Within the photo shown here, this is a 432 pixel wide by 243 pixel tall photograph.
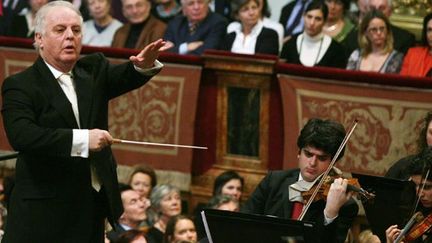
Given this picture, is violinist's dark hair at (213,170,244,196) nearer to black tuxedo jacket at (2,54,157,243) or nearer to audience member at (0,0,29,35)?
audience member at (0,0,29,35)

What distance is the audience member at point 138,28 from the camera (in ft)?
35.8

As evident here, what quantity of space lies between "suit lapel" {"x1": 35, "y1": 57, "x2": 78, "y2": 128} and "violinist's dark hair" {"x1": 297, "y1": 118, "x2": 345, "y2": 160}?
121 centimetres

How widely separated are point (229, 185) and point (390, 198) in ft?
11.4

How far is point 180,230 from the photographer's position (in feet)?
28.3

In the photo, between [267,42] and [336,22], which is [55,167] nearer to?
[267,42]

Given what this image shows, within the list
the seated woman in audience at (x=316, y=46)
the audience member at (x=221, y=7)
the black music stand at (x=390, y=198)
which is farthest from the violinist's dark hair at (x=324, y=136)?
the audience member at (x=221, y=7)

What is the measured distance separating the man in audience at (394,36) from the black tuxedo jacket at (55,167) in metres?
4.27

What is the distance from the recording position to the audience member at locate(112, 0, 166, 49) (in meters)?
10.9

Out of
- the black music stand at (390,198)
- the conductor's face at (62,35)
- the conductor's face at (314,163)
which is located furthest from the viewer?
the conductor's face at (314,163)

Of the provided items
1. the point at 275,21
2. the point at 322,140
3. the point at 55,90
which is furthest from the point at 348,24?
the point at 55,90

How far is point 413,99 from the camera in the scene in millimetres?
9414

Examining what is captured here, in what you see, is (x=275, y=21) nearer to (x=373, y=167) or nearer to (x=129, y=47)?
(x=129, y=47)

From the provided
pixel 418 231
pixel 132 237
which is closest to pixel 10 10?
pixel 132 237

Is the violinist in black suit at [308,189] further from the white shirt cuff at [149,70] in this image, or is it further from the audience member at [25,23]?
the audience member at [25,23]
